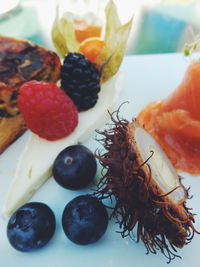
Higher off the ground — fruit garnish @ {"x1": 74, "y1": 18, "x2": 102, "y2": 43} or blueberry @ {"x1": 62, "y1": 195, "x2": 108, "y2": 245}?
fruit garnish @ {"x1": 74, "y1": 18, "x2": 102, "y2": 43}

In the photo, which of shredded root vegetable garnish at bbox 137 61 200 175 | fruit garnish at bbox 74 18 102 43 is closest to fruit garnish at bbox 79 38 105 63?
shredded root vegetable garnish at bbox 137 61 200 175

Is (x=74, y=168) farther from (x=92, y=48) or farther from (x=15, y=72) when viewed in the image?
(x=92, y=48)

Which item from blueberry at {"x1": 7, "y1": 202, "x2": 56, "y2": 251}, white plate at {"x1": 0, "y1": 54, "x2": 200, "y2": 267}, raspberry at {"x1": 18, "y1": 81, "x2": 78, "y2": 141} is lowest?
white plate at {"x1": 0, "y1": 54, "x2": 200, "y2": 267}

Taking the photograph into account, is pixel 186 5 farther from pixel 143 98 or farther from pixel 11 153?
pixel 11 153

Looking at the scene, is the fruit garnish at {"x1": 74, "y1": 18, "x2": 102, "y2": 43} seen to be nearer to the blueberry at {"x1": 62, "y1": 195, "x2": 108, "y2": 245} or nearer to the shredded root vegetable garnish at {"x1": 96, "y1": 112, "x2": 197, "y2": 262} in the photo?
the shredded root vegetable garnish at {"x1": 96, "y1": 112, "x2": 197, "y2": 262}

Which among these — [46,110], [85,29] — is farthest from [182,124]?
[85,29]

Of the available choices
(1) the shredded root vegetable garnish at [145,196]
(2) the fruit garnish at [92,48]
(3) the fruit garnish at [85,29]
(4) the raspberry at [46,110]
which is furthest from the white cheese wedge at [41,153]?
(3) the fruit garnish at [85,29]
